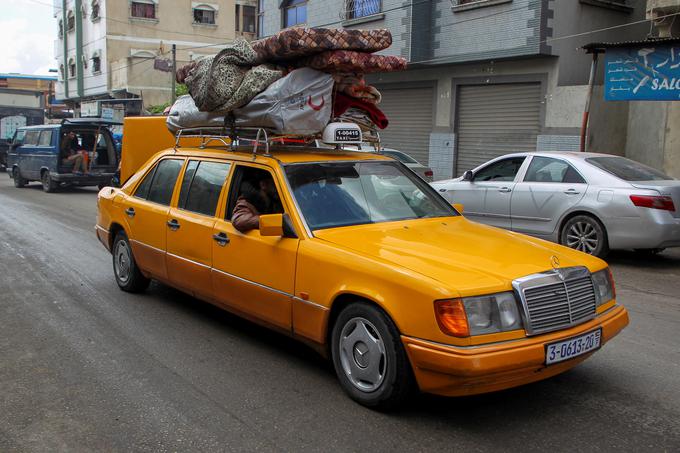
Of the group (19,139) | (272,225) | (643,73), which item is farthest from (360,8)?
(272,225)

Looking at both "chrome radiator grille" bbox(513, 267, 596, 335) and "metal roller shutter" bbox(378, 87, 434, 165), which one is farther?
"metal roller shutter" bbox(378, 87, 434, 165)

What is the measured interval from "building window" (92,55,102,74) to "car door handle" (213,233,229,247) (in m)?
42.1

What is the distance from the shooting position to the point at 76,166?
1998 centimetres

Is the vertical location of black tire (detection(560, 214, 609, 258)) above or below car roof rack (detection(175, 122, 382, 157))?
below

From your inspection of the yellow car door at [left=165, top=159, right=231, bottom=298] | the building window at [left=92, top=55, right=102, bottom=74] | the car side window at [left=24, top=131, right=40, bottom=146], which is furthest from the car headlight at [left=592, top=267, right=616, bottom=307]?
the building window at [left=92, top=55, right=102, bottom=74]

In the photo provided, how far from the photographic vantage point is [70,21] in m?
47.8

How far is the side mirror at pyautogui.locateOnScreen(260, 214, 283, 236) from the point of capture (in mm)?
4534

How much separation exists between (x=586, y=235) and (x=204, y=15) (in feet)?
133

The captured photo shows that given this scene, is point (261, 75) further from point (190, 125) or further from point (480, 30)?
point (480, 30)

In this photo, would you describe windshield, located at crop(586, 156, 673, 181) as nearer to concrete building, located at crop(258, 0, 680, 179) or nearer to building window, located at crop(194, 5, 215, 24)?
concrete building, located at crop(258, 0, 680, 179)

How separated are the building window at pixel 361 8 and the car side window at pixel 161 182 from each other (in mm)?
13991

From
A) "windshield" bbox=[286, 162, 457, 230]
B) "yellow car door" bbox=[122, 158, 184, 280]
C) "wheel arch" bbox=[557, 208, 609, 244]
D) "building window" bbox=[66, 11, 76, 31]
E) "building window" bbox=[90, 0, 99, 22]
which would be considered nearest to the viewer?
"windshield" bbox=[286, 162, 457, 230]

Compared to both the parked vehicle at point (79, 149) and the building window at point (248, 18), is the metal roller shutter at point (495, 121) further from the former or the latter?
the building window at point (248, 18)

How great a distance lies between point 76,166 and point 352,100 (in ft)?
52.6
